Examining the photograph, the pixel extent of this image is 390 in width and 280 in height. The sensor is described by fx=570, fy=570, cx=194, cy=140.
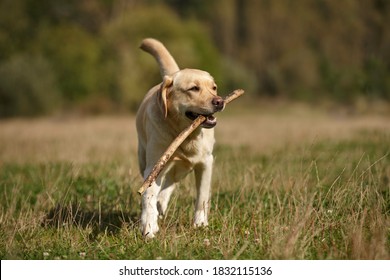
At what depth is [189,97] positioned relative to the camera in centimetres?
495

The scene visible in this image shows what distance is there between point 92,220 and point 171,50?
24.8 m

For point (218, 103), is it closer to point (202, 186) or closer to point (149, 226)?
point (202, 186)

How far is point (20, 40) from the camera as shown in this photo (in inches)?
1196

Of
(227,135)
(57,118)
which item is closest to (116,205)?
(227,135)

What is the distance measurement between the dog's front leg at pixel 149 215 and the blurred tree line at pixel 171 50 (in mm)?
14782

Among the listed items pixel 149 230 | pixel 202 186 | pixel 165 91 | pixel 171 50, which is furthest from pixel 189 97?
pixel 171 50

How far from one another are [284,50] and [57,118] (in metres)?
25.3

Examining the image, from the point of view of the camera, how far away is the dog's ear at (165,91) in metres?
4.97

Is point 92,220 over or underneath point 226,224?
underneath

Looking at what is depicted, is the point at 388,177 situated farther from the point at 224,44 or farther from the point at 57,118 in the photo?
the point at 224,44

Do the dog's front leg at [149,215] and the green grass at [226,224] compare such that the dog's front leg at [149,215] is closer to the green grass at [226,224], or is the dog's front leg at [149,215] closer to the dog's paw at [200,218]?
the green grass at [226,224]

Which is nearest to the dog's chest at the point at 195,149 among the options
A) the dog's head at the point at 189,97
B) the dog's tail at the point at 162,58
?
the dog's head at the point at 189,97

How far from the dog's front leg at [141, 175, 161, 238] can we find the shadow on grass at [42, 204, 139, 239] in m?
0.11

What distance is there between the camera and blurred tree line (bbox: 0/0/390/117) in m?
25.5
